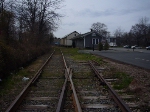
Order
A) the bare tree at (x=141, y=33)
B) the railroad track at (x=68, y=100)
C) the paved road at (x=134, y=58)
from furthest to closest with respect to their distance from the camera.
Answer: the bare tree at (x=141, y=33)
the paved road at (x=134, y=58)
the railroad track at (x=68, y=100)

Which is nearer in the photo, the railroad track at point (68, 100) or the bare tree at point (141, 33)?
the railroad track at point (68, 100)

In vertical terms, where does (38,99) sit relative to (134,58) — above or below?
below

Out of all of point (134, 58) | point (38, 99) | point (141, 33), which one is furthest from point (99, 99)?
point (141, 33)

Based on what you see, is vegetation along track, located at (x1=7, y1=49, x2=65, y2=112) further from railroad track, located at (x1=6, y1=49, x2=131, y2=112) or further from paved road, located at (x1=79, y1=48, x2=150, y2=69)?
paved road, located at (x1=79, y1=48, x2=150, y2=69)

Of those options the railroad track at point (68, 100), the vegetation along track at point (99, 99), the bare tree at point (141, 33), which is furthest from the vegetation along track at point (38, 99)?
the bare tree at point (141, 33)

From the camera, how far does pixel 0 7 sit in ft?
66.7

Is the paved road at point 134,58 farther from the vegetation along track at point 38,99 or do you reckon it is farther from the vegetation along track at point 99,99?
the vegetation along track at point 38,99

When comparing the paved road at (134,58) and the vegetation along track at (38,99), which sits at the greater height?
the paved road at (134,58)

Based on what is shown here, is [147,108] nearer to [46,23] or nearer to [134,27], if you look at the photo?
[46,23]

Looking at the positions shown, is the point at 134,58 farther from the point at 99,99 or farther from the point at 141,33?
the point at 141,33

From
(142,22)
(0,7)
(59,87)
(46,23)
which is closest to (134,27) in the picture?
(142,22)

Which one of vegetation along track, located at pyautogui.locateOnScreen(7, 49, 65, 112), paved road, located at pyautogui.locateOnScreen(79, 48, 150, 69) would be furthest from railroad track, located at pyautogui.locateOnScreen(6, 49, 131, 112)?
paved road, located at pyautogui.locateOnScreen(79, 48, 150, 69)

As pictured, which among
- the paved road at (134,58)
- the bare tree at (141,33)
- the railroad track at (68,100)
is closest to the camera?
the railroad track at (68,100)

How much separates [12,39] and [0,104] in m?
10.1
